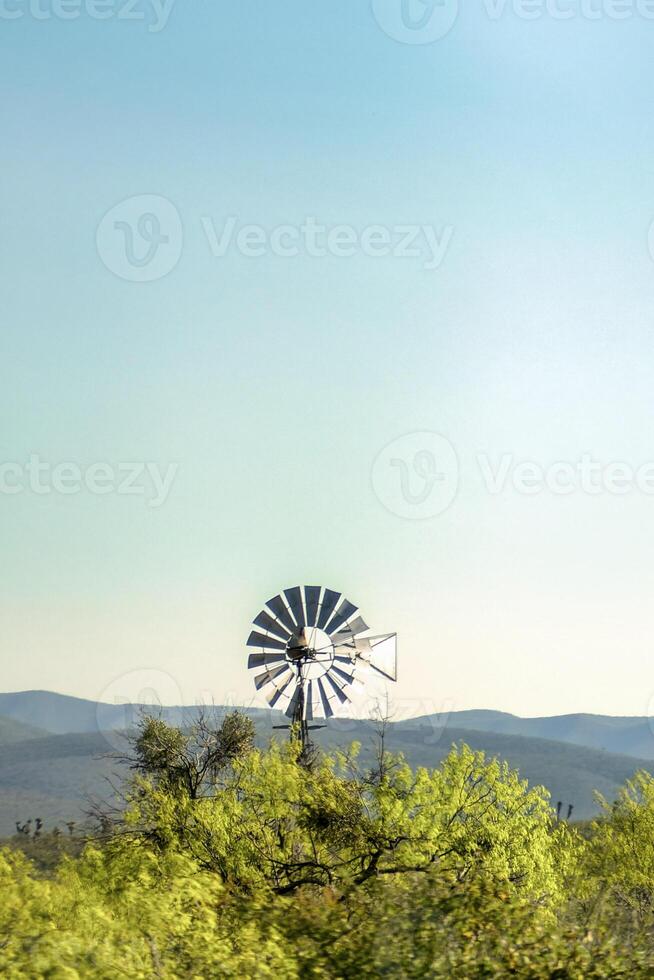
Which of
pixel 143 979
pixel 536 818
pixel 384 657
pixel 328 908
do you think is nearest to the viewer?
pixel 143 979

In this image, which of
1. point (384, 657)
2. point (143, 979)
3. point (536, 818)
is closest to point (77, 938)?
point (143, 979)

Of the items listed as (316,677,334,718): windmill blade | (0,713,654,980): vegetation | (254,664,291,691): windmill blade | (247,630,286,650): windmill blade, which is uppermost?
(247,630,286,650): windmill blade

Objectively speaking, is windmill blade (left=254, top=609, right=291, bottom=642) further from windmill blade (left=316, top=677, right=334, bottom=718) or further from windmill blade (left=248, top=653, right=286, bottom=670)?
windmill blade (left=316, top=677, right=334, bottom=718)

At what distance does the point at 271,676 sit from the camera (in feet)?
105

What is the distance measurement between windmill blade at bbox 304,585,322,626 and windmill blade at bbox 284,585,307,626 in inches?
6.4

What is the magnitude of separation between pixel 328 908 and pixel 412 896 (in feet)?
3.83

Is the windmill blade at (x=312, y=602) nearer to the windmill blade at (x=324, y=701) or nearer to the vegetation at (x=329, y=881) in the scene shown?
the windmill blade at (x=324, y=701)

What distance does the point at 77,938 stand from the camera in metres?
10.2

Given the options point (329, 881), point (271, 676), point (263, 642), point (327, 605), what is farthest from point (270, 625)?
point (329, 881)

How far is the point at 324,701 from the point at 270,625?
10.1 feet

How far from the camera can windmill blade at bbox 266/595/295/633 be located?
105 feet

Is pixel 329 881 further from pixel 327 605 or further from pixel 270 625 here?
pixel 270 625

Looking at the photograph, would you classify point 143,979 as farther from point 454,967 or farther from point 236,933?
point 454,967

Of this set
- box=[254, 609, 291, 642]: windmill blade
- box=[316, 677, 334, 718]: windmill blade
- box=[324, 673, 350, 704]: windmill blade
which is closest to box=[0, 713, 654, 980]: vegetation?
box=[316, 677, 334, 718]: windmill blade
